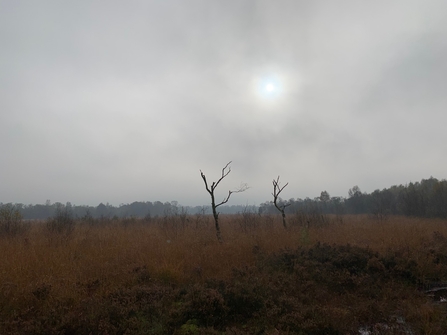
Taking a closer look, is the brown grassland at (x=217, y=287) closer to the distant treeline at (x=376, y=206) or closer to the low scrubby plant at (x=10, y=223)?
the low scrubby plant at (x=10, y=223)

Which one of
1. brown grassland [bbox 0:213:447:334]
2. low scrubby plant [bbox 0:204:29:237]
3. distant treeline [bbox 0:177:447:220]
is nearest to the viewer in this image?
brown grassland [bbox 0:213:447:334]

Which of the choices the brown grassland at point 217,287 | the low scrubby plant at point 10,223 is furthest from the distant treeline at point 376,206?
the brown grassland at point 217,287

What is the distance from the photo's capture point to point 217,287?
5664mm

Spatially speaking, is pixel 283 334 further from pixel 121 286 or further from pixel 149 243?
pixel 149 243

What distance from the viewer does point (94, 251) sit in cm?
839

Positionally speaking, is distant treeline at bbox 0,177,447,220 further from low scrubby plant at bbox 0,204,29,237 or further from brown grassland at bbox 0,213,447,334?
brown grassland at bbox 0,213,447,334

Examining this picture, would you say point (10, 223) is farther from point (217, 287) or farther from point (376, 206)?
point (376, 206)

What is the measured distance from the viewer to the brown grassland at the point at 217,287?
448 centimetres

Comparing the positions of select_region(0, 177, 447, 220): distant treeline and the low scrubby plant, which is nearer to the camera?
the low scrubby plant

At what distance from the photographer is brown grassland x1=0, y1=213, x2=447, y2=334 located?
14.7 ft

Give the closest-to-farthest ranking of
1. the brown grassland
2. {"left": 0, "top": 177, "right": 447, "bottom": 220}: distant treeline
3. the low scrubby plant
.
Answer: the brown grassland → the low scrubby plant → {"left": 0, "top": 177, "right": 447, "bottom": 220}: distant treeline

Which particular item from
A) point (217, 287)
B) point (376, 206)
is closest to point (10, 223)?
point (217, 287)

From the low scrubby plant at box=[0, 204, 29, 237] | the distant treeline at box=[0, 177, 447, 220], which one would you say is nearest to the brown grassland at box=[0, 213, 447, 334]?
the low scrubby plant at box=[0, 204, 29, 237]

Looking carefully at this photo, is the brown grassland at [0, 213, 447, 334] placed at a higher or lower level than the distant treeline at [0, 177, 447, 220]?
lower
